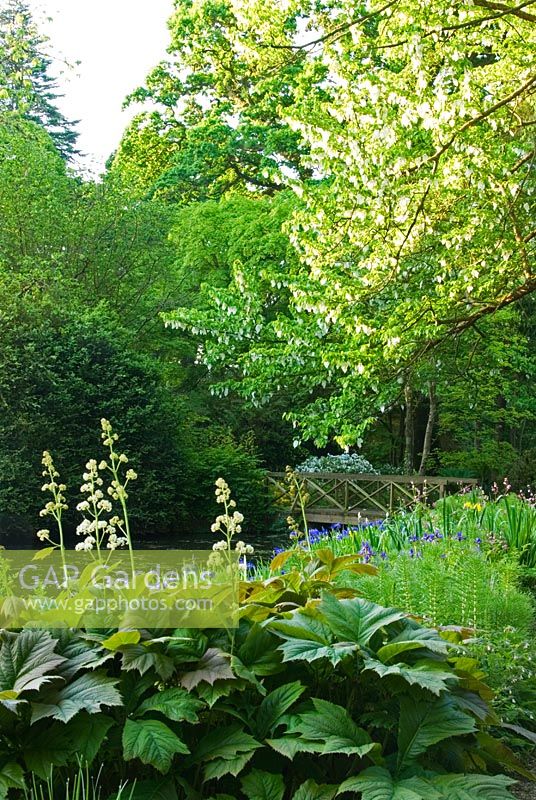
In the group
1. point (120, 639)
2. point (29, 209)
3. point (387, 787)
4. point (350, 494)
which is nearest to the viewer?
point (387, 787)

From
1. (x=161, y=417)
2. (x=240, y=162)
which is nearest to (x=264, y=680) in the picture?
(x=161, y=417)

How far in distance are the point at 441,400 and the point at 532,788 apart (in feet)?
59.4

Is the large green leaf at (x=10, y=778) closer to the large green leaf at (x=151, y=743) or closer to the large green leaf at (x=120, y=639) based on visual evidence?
the large green leaf at (x=151, y=743)

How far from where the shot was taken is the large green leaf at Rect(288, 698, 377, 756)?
2.22 meters

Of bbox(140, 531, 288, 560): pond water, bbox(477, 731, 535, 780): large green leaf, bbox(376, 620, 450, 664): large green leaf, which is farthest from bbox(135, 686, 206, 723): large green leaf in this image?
bbox(140, 531, 288, 560): pond water

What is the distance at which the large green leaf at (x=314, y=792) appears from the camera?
87.7 inches

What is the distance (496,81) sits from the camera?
9.55 meters

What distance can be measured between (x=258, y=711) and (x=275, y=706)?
5 cm

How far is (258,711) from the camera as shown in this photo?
2.41m

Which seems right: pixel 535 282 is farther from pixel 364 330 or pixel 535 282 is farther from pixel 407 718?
pixel 407 718

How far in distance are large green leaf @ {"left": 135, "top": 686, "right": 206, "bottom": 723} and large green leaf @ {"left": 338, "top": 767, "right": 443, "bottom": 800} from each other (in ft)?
1.35

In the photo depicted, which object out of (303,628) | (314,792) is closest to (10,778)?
(314,792)

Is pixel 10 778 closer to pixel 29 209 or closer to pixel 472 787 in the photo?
pixel 472 787

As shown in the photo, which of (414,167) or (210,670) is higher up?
(414,167)
